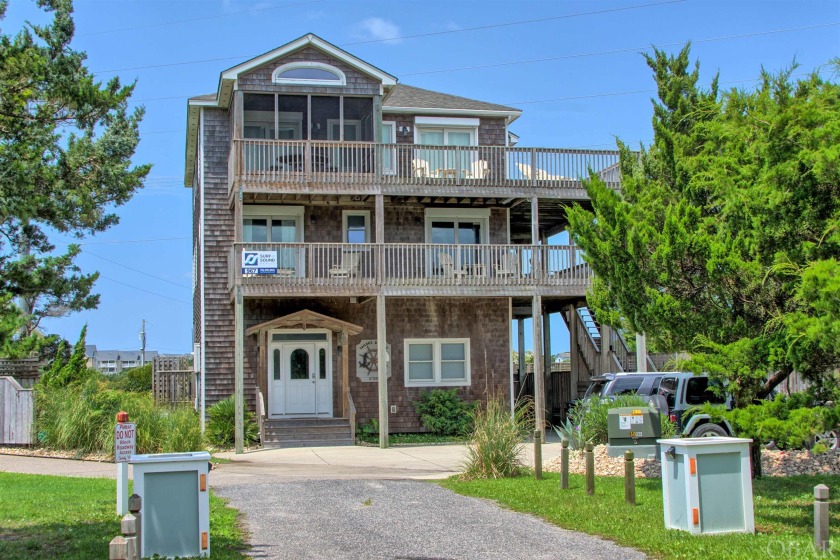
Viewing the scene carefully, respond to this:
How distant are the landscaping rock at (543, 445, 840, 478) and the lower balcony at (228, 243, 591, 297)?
7.54m

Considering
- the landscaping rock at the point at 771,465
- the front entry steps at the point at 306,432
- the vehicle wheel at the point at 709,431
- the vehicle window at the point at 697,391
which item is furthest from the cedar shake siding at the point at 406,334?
the landscaping rock at the point at 771,465

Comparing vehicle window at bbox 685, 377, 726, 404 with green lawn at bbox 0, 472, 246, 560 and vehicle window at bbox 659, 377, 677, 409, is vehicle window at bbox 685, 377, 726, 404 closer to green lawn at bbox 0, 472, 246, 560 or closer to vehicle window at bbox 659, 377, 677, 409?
vehicle window at bbox 659, 377, 677, 409

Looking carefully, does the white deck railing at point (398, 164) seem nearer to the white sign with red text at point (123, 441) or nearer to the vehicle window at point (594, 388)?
the vehicle window at point (594, 388)

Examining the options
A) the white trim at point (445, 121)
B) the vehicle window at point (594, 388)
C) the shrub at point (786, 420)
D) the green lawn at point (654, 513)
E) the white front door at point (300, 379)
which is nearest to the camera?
the green lawn at point (654, 513)

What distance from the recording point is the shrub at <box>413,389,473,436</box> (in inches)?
941

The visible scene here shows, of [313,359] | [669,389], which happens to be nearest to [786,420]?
[669,389]

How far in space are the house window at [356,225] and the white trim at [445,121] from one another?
2.99 meters

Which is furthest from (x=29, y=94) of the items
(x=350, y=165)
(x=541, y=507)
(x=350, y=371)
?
(x=350, y=371)

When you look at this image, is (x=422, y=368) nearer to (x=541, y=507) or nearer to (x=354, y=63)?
(x=354, y=63)

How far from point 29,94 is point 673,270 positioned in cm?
779

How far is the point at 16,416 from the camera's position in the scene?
66.9ft

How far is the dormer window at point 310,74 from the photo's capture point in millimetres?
23406

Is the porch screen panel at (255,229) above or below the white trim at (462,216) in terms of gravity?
below

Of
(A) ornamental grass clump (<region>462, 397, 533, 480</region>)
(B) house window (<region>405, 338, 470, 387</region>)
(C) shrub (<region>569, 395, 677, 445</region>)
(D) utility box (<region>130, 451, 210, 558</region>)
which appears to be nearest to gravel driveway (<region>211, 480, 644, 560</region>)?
(D) utility box (<region>130, 451, 210, 558</region>)
